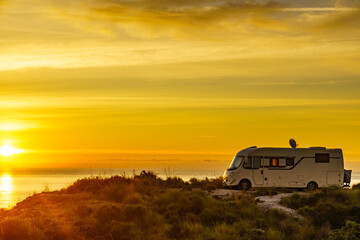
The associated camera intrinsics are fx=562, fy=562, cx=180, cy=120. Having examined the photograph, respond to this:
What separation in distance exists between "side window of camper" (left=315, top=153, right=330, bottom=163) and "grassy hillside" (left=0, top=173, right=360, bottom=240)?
5295 mm

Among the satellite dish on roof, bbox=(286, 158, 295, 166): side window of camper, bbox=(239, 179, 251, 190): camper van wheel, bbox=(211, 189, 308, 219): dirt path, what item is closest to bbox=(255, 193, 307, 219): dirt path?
bbox=(211, 189, 308, 219): dirt path

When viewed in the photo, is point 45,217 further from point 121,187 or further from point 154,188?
point 154,188

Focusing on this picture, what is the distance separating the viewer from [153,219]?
2322 cm

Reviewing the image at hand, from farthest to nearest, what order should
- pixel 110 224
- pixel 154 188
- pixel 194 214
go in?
pixel 154 188 < pixel 194 214 < pixel 110 224

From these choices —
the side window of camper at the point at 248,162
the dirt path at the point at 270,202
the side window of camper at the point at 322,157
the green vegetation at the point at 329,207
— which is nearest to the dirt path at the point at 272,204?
the dirt path at the point at 270,202

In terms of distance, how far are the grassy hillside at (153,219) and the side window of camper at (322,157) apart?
208 inches

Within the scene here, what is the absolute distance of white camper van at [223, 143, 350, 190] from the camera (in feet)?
110

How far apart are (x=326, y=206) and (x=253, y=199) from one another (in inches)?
145

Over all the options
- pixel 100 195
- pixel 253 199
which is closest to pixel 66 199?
pixel 100 195

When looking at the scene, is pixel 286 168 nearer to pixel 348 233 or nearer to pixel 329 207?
pixel 329 207

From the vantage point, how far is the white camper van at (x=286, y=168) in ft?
110

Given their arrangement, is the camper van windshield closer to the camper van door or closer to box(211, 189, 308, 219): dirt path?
the camper van door

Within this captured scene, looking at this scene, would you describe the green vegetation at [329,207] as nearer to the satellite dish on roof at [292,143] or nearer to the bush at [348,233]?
the bush at [348,233]

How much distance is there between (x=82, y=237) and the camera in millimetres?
20484
